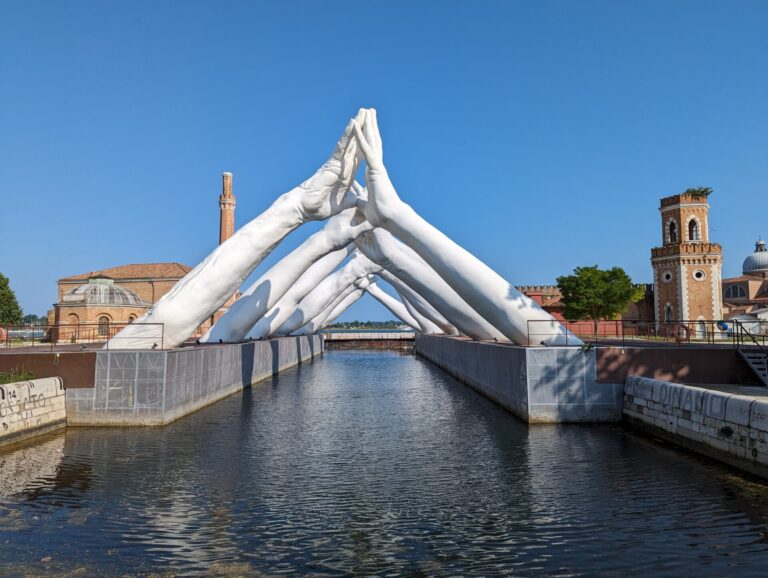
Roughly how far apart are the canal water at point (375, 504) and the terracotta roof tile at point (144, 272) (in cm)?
4991

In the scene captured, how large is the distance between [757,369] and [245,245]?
1308 centimetres

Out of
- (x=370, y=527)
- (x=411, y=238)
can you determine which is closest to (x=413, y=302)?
(x=411, y=238)

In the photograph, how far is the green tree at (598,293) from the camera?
49.9m

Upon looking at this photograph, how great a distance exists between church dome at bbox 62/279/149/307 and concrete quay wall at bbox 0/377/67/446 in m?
35.5

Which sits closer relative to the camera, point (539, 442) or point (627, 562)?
point (627, 562)

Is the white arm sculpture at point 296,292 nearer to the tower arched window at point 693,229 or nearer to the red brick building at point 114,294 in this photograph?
the red brick building at point 114,294

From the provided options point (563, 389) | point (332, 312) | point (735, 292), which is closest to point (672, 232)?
point (735, 292)

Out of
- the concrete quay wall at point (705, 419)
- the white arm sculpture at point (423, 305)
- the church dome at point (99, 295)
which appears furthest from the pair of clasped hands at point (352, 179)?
the church dome at point (99, 295)

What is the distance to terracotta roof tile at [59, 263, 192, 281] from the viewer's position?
197ft

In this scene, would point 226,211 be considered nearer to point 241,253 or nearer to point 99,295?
point 99,295

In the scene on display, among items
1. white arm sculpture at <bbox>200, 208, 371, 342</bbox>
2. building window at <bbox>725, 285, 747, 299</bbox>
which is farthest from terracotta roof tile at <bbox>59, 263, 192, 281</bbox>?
building window at <bbox>725, 285, 747, 299</bbox>

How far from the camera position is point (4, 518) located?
707 centimetres

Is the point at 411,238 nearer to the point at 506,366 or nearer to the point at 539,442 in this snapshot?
the point at 506,366

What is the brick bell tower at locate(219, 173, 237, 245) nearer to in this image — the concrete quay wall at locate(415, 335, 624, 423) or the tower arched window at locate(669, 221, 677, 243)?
the tower arched window at locate(669, 221, 677, 243)
